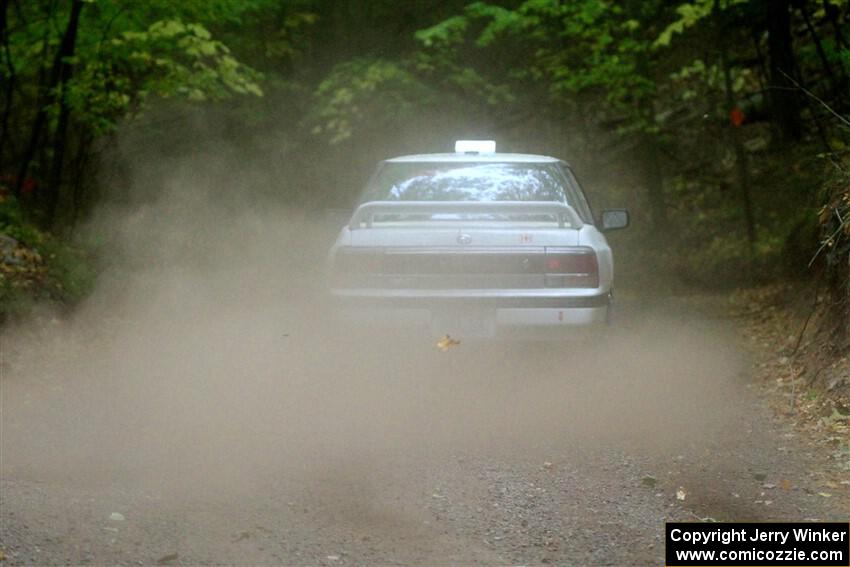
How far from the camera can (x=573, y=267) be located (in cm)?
791

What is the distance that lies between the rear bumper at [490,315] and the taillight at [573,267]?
119mm

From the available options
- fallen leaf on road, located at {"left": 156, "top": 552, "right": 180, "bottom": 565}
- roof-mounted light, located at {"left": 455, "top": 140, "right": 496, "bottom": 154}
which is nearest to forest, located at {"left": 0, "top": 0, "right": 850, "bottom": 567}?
fallen leaf on road, located at {"left": 156, "top": 552, "right": 180, "bottom": 565}

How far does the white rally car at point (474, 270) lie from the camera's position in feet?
25.8

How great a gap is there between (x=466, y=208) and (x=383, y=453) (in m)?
2.38

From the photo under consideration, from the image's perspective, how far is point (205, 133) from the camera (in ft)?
66.0

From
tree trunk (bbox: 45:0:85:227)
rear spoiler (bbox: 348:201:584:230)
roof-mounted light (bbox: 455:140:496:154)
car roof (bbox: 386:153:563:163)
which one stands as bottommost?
rear spoiler (bbox: 348:201:584:230)

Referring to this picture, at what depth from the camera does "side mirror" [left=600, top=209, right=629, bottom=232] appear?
9.29 metres

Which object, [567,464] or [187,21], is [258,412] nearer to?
[567,464]

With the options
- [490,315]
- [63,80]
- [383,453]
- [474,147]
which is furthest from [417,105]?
[383,453]

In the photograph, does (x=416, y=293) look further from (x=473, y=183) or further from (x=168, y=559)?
(x=168, y=559)

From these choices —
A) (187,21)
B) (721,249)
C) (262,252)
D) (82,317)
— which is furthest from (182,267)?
(721,249)

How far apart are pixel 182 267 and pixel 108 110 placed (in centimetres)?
350

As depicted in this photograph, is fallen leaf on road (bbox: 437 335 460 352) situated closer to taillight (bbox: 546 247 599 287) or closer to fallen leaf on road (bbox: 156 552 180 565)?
taillight (bbox: 546 247 599 287)

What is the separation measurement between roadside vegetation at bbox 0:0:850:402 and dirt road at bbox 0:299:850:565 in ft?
9.08
